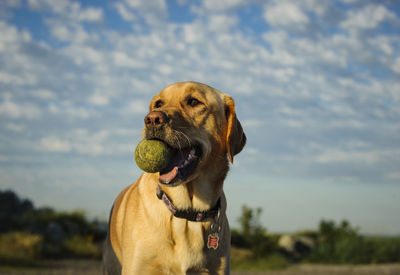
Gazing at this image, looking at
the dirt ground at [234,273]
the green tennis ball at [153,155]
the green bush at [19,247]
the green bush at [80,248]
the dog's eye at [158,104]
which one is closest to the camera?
the green tennis ball at [153,155]

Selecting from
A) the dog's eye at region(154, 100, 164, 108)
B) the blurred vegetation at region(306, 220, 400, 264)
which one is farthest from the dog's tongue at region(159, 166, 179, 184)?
the blurred vegetation at region(306, 220, 400, 264)

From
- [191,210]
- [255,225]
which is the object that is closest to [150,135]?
[191,210]

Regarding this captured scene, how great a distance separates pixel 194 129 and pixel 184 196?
24.0 inches

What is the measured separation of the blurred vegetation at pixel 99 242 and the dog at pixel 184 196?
27.6 feet

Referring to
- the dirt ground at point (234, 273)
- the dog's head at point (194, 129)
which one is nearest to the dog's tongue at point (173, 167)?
the dog's head at point (194, 129)

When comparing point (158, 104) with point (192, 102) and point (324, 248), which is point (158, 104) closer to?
point (192, 102)

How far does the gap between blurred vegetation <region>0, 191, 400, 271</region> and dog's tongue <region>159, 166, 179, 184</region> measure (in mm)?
8807

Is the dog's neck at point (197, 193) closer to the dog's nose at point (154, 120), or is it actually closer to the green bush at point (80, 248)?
the dog's nose at point (154, 120)

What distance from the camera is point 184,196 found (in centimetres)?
343

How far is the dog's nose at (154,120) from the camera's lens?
123 inches

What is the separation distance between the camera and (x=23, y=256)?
10500 millimetres

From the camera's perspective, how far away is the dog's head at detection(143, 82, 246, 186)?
3170mm

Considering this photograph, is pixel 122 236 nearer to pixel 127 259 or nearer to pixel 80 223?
pixel 127 259

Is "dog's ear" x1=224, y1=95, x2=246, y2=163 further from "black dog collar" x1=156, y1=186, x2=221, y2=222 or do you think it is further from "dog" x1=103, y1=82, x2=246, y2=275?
"black dog collar" x1=156, y1=186, x2=221, y2=222
